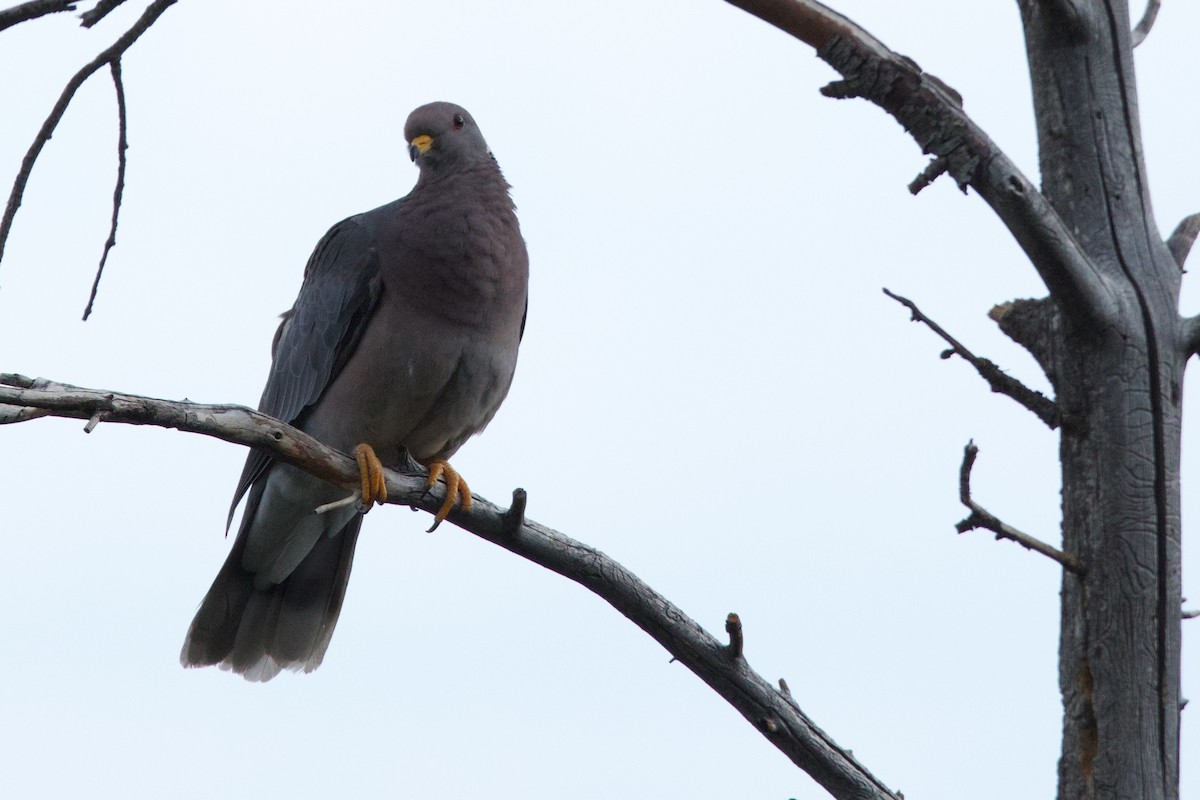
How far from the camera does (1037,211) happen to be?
2.70 meters

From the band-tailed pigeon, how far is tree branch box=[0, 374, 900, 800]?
2.03ft

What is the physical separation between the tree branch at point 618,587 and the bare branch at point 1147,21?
1.76m

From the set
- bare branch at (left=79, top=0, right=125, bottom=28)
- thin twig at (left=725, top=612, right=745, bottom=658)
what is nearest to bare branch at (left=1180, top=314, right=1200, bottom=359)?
thin twig at (left=725, top=612, right=745, bottom=658)

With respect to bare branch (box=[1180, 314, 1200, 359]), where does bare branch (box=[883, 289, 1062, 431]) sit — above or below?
below

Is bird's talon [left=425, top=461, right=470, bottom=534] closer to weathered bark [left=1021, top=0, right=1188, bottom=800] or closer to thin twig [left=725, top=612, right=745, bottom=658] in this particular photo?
thin twig [left=725, top=612, right=745, bottom=658]

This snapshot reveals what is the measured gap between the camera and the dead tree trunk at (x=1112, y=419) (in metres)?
2.64

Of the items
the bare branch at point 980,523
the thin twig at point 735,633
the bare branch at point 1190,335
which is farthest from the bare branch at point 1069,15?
the thin twig at point 735,633

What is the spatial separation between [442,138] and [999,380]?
2.60 m

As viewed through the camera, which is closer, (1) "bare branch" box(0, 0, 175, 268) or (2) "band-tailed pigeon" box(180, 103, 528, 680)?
(1) "bare branch" box(0, 0, 175, 268)

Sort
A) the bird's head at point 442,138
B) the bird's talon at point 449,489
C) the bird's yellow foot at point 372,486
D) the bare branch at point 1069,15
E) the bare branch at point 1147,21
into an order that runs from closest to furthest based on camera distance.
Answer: the bare branch at point 1069,15 → the bare branch at point 1147,21 → the bird's talon at point 449,489 → the bird's yellow foot at point 372,486 → the bird's head at point 442,138

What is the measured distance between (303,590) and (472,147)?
6.04 ft

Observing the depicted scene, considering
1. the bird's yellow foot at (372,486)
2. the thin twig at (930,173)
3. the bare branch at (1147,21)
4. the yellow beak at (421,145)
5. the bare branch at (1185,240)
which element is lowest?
the bird's yellow foot at (372,486)

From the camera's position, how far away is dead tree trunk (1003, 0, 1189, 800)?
8.68 ft

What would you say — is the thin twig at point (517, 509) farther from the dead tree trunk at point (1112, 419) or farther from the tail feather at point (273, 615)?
the tail feather at point (273, 615)
